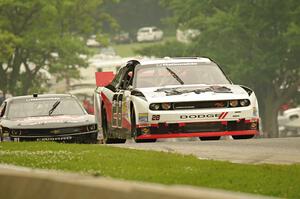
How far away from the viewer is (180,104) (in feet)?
65.2

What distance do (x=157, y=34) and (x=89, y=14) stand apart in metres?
58.1

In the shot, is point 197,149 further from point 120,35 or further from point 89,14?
point 120,35

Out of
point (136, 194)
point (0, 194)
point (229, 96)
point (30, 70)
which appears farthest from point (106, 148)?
point (30, 70)

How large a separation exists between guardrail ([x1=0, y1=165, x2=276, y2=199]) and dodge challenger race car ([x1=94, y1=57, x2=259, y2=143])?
37.2 ft

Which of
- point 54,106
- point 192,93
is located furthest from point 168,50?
point 192,93

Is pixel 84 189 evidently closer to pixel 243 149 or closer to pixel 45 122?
pixel 243 149

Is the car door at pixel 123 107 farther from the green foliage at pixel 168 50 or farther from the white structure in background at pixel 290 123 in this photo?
the white structure in background at pixel 290 123

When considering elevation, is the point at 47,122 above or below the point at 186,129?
above

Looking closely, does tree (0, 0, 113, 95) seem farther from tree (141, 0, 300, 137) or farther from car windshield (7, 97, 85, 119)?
car windshield (7, 97, 85, 119)

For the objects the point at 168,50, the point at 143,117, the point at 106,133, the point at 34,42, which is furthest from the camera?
the point at 168,50

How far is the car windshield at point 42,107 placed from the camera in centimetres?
2323

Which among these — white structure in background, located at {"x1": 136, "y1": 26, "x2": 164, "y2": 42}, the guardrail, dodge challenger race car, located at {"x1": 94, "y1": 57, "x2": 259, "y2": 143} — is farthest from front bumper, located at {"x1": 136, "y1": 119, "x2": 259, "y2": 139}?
white structure in background, located at {"x1": 136, "y1": 26, "x2": 164, "y2": 42}

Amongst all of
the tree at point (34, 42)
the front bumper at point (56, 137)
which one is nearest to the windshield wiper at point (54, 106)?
the front bumper at point (56, 137)

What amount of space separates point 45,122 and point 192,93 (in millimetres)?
3564
